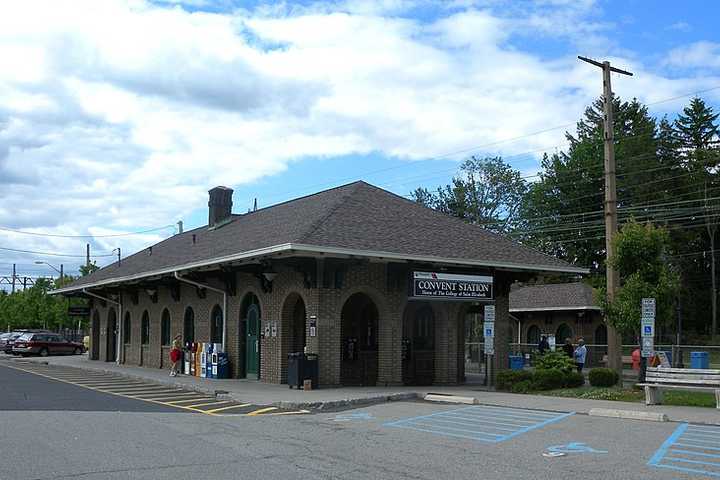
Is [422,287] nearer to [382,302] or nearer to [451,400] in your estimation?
[382,302]

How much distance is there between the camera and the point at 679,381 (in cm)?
1672

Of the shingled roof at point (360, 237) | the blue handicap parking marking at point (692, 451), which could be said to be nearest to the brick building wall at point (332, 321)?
the shingled roof at point (360, 237)

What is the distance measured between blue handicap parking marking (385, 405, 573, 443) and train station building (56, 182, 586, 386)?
6232 millimetres

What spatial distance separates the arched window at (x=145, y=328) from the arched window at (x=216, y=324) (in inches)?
306

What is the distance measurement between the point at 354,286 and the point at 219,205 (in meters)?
14.7

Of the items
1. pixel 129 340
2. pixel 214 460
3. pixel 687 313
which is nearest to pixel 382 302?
pixel 214 460

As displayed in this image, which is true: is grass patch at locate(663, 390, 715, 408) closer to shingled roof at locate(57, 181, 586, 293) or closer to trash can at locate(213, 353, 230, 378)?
shingled roof at locate(57, 181, 586, 293)

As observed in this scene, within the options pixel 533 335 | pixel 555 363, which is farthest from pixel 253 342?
pixel 533 335

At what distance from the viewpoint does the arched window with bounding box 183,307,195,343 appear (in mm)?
31000

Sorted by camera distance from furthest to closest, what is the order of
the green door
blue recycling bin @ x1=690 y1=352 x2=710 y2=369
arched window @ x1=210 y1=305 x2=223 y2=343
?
blue recycling bin @ x1=690 y1=352 x2=710 y2=369 → arched window @ x1=210 y1=305 x2=223 y2=343 → the green door

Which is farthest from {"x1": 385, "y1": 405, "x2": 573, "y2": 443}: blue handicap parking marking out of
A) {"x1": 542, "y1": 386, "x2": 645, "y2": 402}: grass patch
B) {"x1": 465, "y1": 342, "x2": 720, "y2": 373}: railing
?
{"x1": 465, "y1": 342, "x2": 720, "y2": 373}: railing

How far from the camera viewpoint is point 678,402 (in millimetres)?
18219

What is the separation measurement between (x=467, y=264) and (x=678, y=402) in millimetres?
7562

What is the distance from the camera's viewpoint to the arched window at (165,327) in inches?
1313
